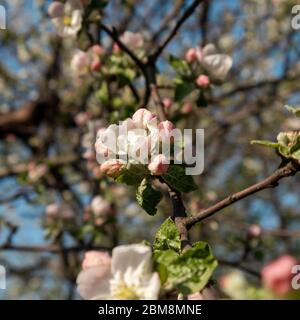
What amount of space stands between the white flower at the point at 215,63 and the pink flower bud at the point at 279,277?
148 cm

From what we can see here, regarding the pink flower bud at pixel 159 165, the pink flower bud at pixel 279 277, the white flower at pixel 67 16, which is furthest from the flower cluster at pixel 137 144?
the white flower at pixel 67 16

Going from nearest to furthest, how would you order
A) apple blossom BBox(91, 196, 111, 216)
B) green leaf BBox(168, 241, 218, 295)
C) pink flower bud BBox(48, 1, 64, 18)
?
1. green leaf BBox(168, 241, 218, 295)
2. pink flower bud BBox(48, 1, 64, 18)
3. apple blossom BBox(91, 196, 111, 216)

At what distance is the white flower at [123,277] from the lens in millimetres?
1065

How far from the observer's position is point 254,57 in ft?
21.5

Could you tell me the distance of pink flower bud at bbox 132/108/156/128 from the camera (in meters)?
1.31

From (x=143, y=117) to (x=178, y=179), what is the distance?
6.8 inches

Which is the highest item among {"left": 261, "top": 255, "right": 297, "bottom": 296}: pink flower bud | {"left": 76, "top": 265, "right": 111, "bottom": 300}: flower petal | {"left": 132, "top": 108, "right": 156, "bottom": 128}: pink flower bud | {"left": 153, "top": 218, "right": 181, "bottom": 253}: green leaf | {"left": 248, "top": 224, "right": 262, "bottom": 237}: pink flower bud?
{"left": 248, "top": 224, "right": 262, "bottom": 237}: pink flower bud

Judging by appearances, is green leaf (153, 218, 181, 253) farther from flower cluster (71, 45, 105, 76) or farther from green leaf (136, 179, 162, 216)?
flower cluster (71, 45, 105, 76)

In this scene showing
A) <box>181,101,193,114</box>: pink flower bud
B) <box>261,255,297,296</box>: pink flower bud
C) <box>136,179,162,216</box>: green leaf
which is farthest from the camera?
<box>181,101,193,114</box>: pink flower bud

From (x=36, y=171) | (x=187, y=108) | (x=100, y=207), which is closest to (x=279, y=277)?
(x=187, y=108)

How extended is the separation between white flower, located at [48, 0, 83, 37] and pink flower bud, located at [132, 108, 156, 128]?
3.55ft


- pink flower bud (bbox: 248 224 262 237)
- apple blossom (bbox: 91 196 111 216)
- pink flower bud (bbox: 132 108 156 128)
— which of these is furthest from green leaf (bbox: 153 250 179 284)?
apple blossom (bbox: 91 196 111 216)

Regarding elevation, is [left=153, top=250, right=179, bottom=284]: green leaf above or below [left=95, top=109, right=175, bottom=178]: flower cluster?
below
